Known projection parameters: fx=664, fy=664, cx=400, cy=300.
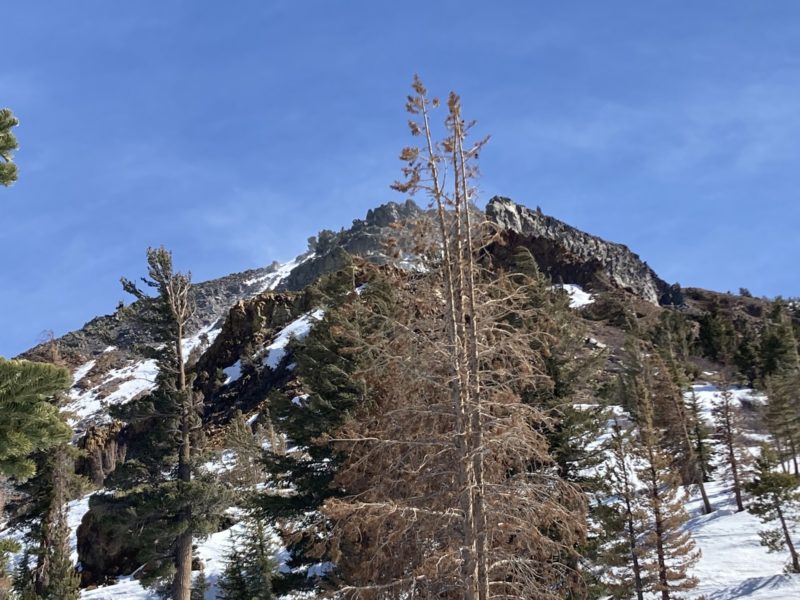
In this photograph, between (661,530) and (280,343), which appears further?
(280,343)

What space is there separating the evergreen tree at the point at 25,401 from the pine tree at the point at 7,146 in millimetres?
2530

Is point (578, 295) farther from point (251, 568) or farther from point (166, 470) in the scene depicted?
point (166, 470)

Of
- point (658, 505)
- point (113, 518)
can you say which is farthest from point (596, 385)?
point (113, 518)

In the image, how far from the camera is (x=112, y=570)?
108ft

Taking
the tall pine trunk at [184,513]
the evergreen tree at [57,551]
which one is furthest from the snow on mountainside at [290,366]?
the evergreen tree at [57,551]

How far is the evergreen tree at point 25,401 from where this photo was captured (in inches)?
246

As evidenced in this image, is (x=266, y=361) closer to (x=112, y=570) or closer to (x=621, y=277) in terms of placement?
(x=112, y=570)

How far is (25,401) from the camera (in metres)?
6.38

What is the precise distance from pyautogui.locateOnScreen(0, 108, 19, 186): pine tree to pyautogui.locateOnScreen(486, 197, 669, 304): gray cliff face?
319 ft

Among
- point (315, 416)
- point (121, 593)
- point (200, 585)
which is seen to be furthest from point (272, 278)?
point (315, 416)

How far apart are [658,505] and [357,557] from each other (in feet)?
45.8

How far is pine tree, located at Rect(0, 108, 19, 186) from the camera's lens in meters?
7.57

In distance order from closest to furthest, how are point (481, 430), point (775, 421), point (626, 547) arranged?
point (481, 430), point (626, 547), point (775, 421)

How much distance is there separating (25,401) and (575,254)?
11124 cm
